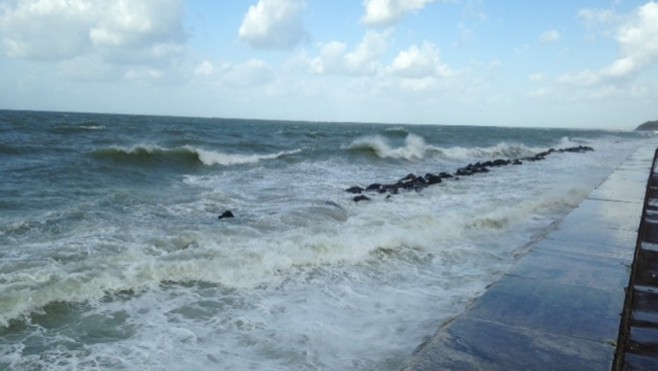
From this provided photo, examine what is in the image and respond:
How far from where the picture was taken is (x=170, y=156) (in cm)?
2066

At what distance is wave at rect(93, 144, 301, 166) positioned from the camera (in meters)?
19.1

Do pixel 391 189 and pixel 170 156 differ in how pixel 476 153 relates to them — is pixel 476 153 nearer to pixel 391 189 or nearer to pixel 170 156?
pixel 170 156

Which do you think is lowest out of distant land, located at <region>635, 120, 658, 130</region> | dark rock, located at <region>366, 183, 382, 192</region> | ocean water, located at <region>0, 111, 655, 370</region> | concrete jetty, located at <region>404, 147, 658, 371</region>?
dark rock, located at <region>366, 183, 382, 192</region>

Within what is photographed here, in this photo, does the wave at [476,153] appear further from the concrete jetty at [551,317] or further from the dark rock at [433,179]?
the concrete jetty at [551,317]

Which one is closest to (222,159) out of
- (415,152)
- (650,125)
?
(415,152)

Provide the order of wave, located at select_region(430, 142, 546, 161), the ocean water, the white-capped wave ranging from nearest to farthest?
1. the ocean water
2. the white-capped wave
3. wave, located at select_region(430, 142, 546, 161)

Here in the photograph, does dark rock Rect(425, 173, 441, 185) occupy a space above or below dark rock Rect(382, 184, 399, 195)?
above

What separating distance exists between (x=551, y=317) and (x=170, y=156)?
19352 millimetres

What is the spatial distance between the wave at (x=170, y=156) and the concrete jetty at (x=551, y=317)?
54.6 feet

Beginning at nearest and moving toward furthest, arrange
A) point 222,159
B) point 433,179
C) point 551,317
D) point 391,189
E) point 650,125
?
point 551,317 < point 391,189 < point 433,179 < point 222,159 < point 650,125

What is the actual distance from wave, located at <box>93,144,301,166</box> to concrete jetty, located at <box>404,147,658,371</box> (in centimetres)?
1664

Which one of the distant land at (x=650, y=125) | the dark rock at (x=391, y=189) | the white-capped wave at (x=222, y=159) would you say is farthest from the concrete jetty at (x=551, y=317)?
the distant land at (x=650, y=125)

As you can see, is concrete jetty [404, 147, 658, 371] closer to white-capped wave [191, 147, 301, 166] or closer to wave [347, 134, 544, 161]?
white-capped wave [191, 147, 301, 166]

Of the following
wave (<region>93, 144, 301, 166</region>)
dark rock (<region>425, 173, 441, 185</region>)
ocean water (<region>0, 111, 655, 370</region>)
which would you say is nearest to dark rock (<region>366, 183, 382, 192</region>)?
ocean water (<region>0, 111, 655, 370</region>)
